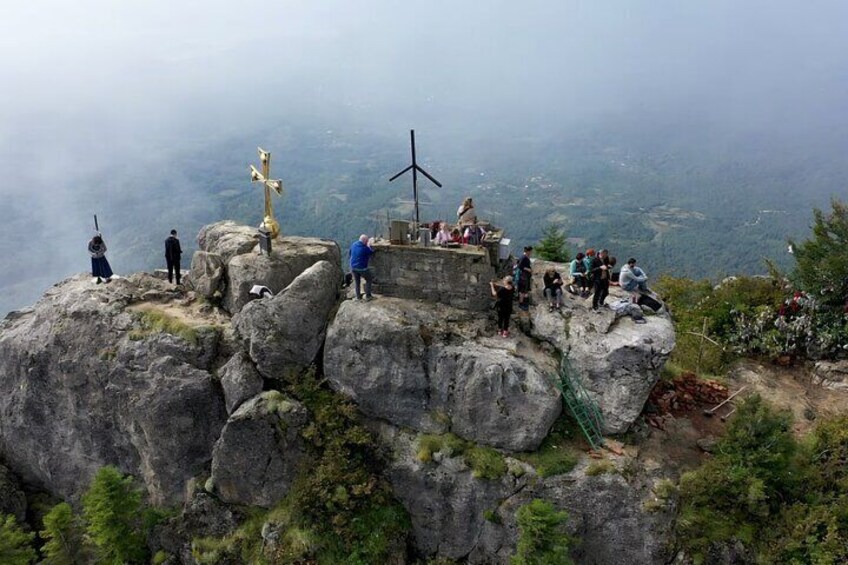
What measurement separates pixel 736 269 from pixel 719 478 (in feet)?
475

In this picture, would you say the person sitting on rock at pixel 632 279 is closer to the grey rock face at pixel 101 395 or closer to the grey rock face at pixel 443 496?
the grey rock face at pixel 443 496

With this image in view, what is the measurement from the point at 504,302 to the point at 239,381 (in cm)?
1001

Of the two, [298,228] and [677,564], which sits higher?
[677,564]

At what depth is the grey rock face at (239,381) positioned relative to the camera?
22.1 metres

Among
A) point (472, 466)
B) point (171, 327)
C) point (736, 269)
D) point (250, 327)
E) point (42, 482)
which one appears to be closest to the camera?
point (472, 466)

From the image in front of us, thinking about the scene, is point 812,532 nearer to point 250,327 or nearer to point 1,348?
point 250,327

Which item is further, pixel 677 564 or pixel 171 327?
pixel 171 327

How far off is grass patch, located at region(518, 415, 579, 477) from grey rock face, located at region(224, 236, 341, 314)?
9.88 m

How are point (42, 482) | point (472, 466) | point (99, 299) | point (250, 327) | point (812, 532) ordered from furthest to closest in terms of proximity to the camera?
point (42, 482)
point (99, 299)
point (250, 327)
point (472, 466)
point (812, 532)

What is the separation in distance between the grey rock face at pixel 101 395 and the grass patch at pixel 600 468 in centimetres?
1357

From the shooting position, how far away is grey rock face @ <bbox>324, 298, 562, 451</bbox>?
20.6 m

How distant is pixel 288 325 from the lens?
22.0 m

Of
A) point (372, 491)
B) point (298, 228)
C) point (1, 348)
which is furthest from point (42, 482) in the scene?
point (298, 228)

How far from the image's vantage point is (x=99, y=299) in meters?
25.6
